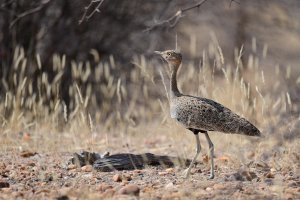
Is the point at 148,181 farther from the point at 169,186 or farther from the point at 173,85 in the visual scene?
the point at 173,85

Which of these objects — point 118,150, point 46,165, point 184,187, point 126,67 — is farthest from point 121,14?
point 184,187

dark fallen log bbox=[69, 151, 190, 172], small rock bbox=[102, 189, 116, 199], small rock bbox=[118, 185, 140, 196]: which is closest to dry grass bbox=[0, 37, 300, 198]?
dark fallen log bbox=[69, 151, 190, 172]

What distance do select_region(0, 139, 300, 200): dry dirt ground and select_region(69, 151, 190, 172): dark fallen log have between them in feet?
0.20

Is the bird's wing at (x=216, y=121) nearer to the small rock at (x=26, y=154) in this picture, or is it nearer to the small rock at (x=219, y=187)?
the small rock at (x=219, y=187)

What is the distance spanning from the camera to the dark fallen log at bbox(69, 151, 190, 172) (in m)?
6.11

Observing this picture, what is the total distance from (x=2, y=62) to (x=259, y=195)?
6.25 metres

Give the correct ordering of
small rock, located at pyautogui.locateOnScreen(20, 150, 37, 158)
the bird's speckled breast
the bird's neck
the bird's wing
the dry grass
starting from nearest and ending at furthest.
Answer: the bird's wing
the bird's speckled breast
the bird's neck
the dry grass
small rock, located at pyautogui.locateOnScreen(20, 150, 37, 158)

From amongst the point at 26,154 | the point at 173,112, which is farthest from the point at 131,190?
the point at 26,154

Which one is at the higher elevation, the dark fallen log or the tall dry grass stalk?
the tall dry grass stalk

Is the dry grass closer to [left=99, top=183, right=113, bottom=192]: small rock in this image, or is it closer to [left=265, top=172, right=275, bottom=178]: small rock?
[left=265, top=172, right=275, bottom=178]: small rock

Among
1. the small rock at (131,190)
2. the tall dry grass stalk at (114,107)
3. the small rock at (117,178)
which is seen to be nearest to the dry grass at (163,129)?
the tall dry grass stalk at (114,107)

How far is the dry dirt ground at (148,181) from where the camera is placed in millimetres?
5035

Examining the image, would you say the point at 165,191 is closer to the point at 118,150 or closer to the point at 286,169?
the point at 286,169

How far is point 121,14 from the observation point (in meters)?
11.3
